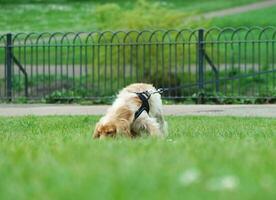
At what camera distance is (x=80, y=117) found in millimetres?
14891

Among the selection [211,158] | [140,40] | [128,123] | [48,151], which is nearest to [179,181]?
[211,158]

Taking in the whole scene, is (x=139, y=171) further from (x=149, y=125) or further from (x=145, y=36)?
(x=145, y=36)

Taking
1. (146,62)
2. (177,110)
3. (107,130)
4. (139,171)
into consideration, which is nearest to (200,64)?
(177,110)

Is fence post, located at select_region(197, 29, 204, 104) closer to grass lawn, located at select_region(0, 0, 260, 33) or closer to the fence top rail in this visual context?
the fence top rail

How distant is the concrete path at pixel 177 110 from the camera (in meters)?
16.3

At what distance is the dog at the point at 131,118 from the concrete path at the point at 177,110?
540 centimetres

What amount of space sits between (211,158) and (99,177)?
1.30m

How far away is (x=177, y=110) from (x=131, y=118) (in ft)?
23.9

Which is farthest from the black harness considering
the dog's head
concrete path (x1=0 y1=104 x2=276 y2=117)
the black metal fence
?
the black metal fence

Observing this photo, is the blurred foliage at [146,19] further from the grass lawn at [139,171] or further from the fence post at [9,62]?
the grass lawn at [139,171]

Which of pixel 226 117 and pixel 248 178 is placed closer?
pixel 248 178

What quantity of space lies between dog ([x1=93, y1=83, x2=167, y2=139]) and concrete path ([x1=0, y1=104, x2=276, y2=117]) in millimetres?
5399

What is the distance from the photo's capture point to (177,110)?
55.7ft

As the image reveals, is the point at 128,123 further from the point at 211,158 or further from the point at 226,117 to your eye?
the point at 226,117
